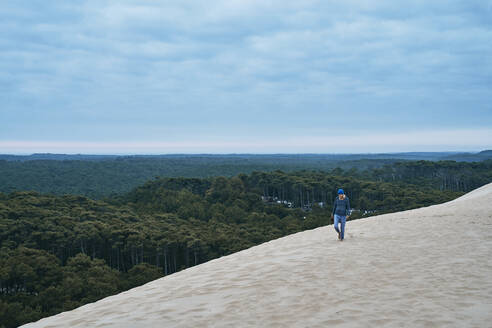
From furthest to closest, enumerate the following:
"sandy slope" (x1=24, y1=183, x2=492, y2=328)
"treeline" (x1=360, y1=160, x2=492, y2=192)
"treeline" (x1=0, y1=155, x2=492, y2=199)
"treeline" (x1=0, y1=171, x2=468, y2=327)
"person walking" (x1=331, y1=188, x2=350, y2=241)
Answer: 1. "treeline" (x1=0, y1=155, x2=492, y2=199)
2. "treeline" (x1=360, y1=160, x2=492, y2=192)
3. "treeline" (x1=0, y1=171, x2=468, y2=327)
4. "person walking" (x1=331, y1=188, x2=350, y2=241)
5. "sandy slope" (x1=24, y1=183, x2=492, y2=328)

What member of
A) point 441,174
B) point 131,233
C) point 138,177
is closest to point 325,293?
point 131,233

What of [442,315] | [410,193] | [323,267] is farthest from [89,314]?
[410,193]

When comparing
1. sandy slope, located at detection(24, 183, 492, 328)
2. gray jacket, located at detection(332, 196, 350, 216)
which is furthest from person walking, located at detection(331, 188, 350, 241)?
sandy slope, located at detection(24, 183, 492, 328)

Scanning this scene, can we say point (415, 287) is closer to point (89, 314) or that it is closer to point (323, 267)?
point (323, 267)

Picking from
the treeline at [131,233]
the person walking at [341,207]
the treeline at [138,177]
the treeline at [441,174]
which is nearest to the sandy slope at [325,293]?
the person walking at [341,207]

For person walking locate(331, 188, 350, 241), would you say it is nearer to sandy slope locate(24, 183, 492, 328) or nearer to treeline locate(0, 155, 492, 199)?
sandy slope locate(24, 183, 492, 328)
